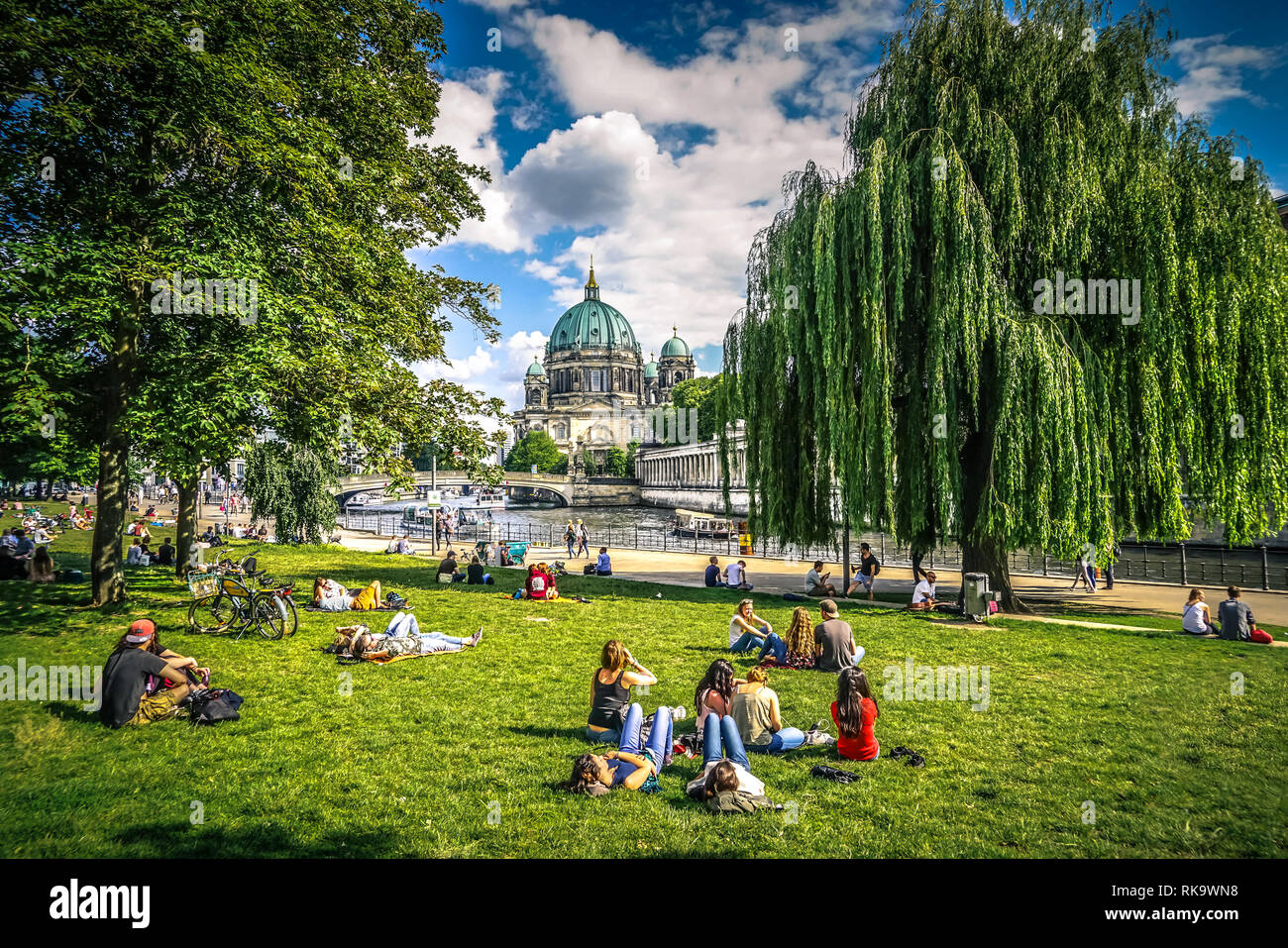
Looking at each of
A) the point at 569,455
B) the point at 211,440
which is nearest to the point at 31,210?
the point at 211,440

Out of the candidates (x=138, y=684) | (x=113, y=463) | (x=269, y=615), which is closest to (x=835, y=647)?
(x=138, y=684)

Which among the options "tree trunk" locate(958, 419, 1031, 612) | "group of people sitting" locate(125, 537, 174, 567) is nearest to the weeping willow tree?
"tree trunk" locate(958, 419, 1031, 612)

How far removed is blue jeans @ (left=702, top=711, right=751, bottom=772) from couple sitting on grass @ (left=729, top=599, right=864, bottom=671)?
12.9 ft

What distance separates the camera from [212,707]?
7004 mm

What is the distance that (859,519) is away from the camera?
15.1 meters

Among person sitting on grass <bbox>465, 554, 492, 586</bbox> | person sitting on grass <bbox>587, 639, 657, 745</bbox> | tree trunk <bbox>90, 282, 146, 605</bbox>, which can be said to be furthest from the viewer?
person sitting on grass <bbox>465, 554, 492, 586</bbox>

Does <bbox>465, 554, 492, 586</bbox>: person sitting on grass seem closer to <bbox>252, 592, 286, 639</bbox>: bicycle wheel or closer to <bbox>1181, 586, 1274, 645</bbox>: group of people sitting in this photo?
<bbox>252, 592, 286, 639</bbox>: bicycle wheel

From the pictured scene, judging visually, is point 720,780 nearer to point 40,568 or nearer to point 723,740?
point 723,740

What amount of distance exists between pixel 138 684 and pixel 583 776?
16.0ft

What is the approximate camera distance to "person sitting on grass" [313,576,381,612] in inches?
542

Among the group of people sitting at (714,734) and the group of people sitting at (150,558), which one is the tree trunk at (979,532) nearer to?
→ the group of people sitting at (714,734)

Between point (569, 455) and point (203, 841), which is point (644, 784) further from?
point (569, 455)

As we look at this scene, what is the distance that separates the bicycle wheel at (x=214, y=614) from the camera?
11188 millimetres
